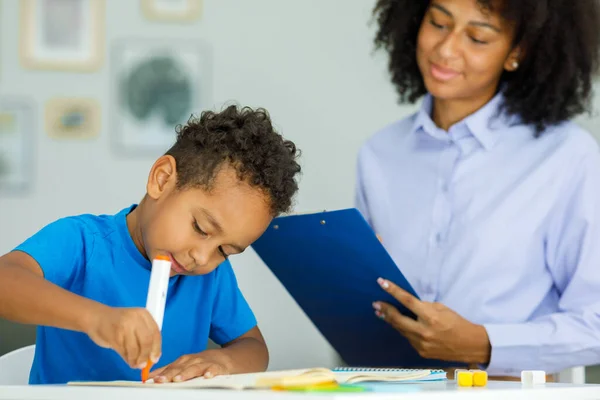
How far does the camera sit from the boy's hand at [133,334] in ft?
2.98

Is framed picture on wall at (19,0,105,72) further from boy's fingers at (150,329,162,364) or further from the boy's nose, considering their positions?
boy's fingers at (150,329,162,364)

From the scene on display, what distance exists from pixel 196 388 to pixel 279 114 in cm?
254

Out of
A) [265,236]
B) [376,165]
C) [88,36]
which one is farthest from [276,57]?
[265,236]

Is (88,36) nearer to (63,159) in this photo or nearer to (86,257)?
(63,159)

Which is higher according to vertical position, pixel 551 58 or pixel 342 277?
pixel 551 58

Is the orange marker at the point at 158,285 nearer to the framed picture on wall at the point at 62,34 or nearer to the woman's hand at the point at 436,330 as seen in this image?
the woman's hand at the point at 436,330

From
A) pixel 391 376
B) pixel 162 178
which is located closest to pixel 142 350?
pixel 391 376

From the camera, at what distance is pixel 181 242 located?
1.24 metres

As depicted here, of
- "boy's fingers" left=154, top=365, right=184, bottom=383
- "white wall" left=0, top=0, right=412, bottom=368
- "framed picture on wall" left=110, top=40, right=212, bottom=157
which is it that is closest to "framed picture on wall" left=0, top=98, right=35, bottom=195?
"white wall" left=0, top=0, right=412, bottom=368

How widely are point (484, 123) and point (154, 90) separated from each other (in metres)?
1.89

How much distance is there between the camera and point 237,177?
4.26 ft

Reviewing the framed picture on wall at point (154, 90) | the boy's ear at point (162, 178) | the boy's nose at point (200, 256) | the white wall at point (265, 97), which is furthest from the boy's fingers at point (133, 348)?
the framed picture on wall at point (154, 90)

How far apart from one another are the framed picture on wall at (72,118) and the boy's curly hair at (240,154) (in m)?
1.97

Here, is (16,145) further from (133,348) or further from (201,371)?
(133,348)
